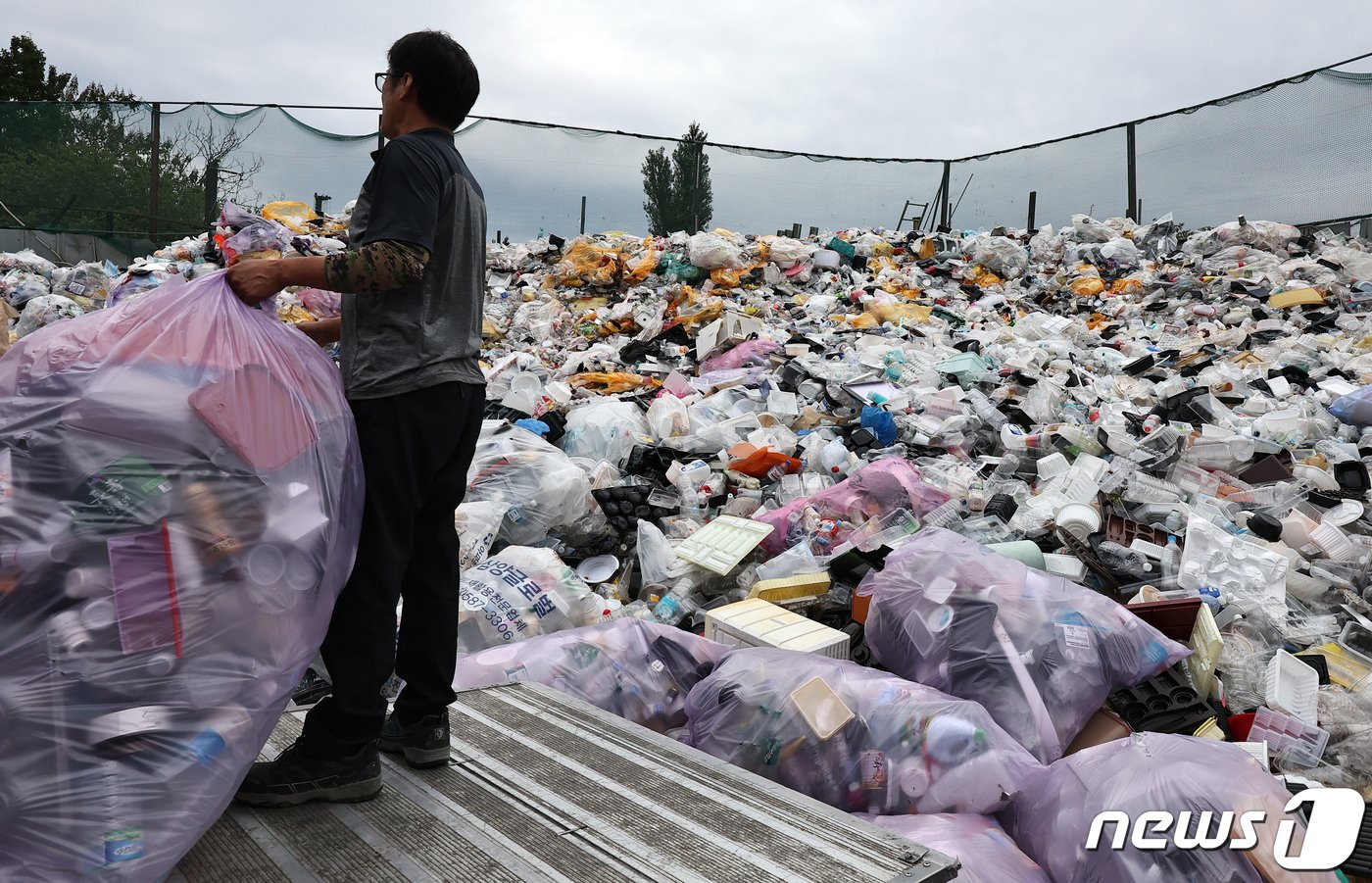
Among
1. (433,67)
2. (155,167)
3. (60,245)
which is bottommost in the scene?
(433,67)

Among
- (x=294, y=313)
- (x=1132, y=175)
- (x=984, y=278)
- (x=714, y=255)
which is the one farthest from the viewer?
(x=1132, y=175)

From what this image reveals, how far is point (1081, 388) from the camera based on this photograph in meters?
5.19

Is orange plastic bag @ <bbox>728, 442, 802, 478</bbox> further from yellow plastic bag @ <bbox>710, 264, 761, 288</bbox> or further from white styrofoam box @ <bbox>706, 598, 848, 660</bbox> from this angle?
yellow plastic bag @ <bbox>710, 264, 761, 288</bbox>

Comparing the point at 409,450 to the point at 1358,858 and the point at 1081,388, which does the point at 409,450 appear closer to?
the point at 1358,858

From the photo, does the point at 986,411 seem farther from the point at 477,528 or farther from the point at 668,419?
the point at 477,528

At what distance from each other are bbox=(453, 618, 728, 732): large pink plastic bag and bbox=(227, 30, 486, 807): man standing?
618mm

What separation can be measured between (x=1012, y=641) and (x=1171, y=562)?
113cm

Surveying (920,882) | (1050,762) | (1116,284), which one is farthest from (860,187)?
(920,882)

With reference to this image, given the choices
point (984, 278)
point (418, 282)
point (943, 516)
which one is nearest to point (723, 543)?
point (943, 516)

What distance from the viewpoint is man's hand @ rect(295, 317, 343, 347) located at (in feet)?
5.25

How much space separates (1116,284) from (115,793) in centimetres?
912

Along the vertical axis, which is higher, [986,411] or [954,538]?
[986,411]

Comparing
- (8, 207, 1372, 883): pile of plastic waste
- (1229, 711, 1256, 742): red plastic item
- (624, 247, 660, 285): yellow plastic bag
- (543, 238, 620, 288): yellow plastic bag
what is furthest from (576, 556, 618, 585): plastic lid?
(543, 238, 620, 288): yellow plastic bag

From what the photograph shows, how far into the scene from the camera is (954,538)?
2486mm
